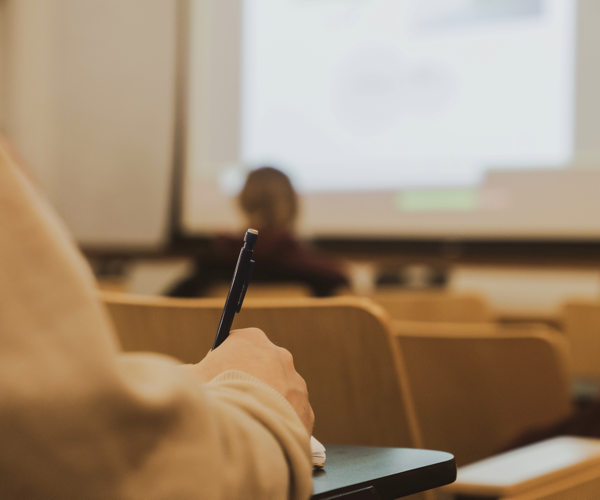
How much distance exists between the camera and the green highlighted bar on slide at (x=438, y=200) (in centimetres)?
317

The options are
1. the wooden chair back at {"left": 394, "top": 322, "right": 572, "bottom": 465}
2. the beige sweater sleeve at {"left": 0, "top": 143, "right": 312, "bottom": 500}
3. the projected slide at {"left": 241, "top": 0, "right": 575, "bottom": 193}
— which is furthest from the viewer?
the projected slide at {"left": 241, "top": 0, "right": 575, "bottom": 193}

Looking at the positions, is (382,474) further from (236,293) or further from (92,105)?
(92,105)

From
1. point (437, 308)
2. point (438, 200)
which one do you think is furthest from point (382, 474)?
point (438, 200)

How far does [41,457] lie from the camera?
0.31 meters

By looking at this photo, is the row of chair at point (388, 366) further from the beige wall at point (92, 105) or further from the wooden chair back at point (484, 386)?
the beige wall at point (92, 105)

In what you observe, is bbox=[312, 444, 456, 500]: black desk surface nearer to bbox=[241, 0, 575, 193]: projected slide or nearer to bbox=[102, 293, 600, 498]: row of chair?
bbox=[102, 293, 600, 498]: row of chair

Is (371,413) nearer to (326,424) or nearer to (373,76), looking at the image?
(326,424)

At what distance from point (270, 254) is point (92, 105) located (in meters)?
2.47

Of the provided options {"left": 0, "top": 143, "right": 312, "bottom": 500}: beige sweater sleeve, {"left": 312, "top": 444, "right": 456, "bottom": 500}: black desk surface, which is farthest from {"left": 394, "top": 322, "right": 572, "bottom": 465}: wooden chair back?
{"left": 0, "top": 143, "right": 312, "bottom": 500}: beige sweater sleeve

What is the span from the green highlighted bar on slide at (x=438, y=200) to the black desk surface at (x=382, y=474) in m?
2.77

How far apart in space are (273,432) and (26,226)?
0.60ft

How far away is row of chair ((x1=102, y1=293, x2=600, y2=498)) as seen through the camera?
0.72 metres

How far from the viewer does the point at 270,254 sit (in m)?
2.00

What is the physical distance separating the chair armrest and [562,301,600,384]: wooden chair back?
3.08ft
